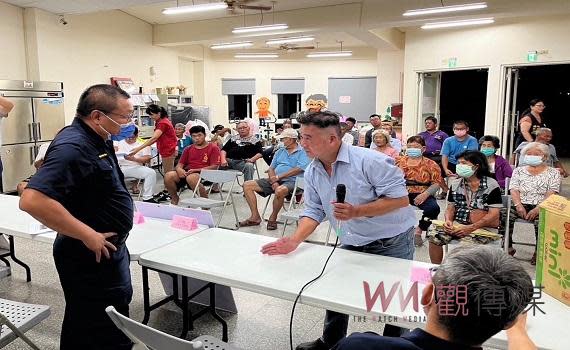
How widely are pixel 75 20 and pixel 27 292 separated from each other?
676 cm

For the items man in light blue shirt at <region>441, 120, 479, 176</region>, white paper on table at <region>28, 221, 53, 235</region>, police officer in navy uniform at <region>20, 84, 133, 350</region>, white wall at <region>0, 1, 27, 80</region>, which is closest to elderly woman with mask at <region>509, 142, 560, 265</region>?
man in light blue shirt at <region>441, 120, 479, 176</region>

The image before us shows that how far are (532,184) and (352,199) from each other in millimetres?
2709

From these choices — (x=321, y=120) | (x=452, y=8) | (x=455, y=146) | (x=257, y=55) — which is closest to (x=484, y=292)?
(x=321, y=120)

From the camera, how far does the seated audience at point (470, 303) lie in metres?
0.94

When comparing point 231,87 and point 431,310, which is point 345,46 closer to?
point 231,87

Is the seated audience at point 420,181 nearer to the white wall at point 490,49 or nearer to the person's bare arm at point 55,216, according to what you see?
the person's bare arm at point 55,216

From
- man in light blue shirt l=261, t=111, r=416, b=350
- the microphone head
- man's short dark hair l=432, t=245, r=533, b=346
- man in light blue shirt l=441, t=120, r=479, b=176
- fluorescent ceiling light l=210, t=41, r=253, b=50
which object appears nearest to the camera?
man's short dark hair l=432, t=245, r=533, b=346

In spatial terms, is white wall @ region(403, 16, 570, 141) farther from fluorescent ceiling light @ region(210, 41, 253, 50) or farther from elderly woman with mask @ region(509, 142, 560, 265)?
elderly woman with mask @ region(509, 142, 560, 265)

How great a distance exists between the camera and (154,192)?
21.2 feet

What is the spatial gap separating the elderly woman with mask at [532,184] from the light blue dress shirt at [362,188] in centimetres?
223

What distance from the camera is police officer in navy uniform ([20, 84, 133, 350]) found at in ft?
5.27

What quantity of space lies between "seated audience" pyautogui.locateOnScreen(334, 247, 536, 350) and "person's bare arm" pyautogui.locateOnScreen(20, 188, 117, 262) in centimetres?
109

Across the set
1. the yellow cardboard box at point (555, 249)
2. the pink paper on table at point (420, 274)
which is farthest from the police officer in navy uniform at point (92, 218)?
the yellow cardboard box at point (555, 249)

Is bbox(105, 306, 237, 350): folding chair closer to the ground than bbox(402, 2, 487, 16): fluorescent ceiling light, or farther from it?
closer to the ground
